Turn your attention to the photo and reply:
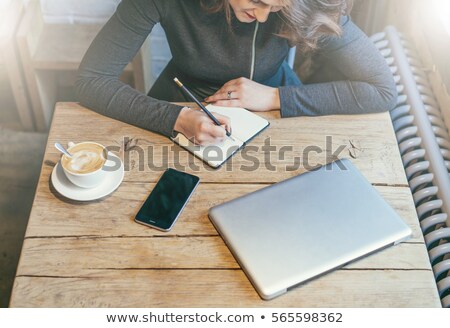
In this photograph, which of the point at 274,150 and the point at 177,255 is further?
the point at 274,150

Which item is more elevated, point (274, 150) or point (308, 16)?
point (308, 16)

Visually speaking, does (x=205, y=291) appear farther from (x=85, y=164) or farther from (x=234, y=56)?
(x=234, y=56)

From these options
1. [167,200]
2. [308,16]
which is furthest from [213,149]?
[308,16]

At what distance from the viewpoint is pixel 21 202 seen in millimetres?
1927

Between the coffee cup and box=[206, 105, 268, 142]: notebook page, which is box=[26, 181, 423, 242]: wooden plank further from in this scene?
box=[206, 105, 268, 142]: notebook page

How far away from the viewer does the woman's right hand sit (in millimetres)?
1167

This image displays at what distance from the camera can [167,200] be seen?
42.4 inches

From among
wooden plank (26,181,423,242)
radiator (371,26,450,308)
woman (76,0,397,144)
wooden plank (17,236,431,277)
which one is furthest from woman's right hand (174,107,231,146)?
radiator (371,26,450,308)

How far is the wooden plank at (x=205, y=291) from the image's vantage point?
927mm

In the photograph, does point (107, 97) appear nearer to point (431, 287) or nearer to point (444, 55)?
point (431, 287)

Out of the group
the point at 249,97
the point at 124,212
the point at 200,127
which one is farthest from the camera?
the point at 249,97

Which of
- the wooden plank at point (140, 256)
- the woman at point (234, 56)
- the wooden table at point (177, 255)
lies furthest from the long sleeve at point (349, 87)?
the wooden plank at point (140, 256)

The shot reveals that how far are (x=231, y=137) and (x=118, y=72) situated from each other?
0.34 metres

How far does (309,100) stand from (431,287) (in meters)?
0.51
